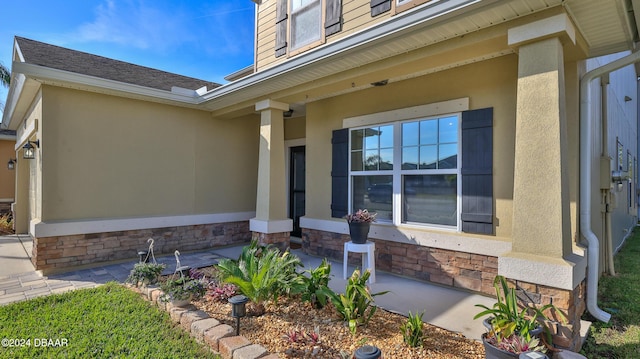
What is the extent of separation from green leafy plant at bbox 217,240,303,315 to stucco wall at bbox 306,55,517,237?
2.30 meters

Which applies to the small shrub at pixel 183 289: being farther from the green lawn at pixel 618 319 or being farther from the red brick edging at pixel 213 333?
the green lawn at pixel 618 319

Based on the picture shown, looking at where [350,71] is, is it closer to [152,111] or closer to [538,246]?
[538,246]

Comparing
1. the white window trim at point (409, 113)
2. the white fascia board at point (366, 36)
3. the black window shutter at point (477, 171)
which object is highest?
the white fascia board at point (366, 36)

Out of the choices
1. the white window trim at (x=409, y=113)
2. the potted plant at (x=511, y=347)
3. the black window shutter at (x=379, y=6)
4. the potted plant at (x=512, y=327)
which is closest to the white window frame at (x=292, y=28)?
the black window shutter at (x=379, y=6)

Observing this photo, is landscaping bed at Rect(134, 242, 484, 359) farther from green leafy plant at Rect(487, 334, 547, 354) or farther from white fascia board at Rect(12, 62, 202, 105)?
white fascia board at Rect(12, 62, 202, 105)

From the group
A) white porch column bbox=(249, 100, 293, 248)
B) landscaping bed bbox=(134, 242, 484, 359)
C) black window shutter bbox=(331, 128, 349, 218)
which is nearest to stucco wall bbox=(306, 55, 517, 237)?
black window shutter bbox=(331, 128, 349, 218)

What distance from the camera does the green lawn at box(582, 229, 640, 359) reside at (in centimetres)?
286

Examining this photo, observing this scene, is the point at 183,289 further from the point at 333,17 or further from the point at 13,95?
the point at 13,95

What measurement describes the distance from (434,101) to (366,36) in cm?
149

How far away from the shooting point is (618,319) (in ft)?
11.3

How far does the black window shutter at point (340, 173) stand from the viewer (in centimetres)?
568

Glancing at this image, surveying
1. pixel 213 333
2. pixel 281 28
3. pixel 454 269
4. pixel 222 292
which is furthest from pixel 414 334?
pixel 281 28

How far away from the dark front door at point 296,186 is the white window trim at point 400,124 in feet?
7.48

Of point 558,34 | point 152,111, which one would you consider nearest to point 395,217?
point 558,34
